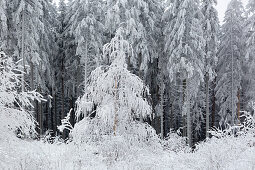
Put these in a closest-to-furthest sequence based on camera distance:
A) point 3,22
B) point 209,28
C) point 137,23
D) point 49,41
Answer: point 3,22, point 137,23, point 209,28, point 49,41

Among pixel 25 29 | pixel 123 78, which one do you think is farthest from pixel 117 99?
pixel 25 29

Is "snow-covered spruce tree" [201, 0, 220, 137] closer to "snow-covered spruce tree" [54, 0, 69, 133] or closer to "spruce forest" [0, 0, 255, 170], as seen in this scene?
"spruce forest" [0, 0, 255, 170]

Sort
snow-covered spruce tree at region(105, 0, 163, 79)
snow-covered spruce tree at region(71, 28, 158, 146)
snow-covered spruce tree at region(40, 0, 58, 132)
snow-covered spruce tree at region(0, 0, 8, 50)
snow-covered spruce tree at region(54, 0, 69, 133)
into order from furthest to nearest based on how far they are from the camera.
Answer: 1. snow-covered spruce tree at region(54, 0, 69, 133)
2. snow-covered spruce tree at region(40, 0, 58, 132)
3. snow-covered spruce tree at region(105, 0, 163, 79)
4. snow-covered spruce tree at region(0, 0, 8, 50)
5. snow-covered spruce tree at region(71, 28, 158, 146)

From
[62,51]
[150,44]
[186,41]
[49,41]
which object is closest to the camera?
[186,41]

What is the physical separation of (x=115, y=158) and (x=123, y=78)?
2744mm

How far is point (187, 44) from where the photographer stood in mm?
17719

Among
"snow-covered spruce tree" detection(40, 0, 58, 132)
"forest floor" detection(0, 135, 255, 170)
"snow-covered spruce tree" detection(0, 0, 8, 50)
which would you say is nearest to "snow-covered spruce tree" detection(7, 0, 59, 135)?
"snow-covered spruce tree" detection(0, 0, 8, 50)

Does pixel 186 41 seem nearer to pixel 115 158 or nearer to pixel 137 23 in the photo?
pixel 137 23

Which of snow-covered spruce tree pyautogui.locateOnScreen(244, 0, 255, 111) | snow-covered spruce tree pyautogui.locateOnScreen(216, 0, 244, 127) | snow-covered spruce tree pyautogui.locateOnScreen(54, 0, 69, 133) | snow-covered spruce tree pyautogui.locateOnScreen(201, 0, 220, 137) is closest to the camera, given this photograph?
snow-covered spruce tree pyautogui.locateOnScreen(201, 0, 220, 137)

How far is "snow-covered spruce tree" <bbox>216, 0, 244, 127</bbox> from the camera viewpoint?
22719 mm

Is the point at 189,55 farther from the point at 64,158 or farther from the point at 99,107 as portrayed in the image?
the point at 64,158

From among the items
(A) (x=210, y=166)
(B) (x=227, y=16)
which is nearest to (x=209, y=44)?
(B) (x=227, y=16)

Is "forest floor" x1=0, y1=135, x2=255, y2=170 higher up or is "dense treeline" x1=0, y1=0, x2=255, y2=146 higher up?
"dense treeline" x1=0, y1=0, x2=255, y2=146

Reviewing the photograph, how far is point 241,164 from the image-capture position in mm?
6344
